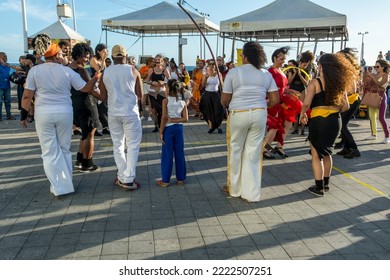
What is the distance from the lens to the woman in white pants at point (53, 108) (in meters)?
4.54

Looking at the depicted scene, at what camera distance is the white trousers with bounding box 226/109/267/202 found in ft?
14.6

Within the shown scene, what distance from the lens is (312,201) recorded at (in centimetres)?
471

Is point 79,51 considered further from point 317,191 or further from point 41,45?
point 317,191

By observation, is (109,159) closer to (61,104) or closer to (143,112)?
(61,104)

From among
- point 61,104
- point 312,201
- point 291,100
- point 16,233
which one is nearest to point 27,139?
point 61,104

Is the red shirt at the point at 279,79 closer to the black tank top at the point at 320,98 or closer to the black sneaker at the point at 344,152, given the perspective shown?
the black tank top at the point at 320,98

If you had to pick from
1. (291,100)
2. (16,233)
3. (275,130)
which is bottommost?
(16,233)

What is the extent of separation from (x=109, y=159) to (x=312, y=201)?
12.3ft

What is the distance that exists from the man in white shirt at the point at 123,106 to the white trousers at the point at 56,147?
58 centimetres

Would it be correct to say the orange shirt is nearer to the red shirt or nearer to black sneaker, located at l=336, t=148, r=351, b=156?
the red shirt

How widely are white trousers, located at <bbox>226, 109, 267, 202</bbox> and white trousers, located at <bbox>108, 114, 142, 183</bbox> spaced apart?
1276 mm

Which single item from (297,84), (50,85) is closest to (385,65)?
(297,84)

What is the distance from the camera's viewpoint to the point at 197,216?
4.17 metres

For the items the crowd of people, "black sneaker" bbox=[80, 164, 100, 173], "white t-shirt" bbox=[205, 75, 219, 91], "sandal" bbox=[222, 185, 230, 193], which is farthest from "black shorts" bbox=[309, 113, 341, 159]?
"white t-shirt" bbox=[205, 75, 219, 91]
